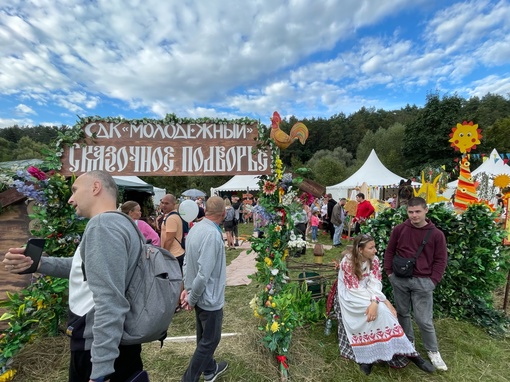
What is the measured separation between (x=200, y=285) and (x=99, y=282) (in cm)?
113

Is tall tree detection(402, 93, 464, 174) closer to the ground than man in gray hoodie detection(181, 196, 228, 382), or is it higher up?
higher up

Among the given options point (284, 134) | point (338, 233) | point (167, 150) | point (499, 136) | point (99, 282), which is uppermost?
point (499, 136)

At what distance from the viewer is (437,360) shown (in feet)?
9.41

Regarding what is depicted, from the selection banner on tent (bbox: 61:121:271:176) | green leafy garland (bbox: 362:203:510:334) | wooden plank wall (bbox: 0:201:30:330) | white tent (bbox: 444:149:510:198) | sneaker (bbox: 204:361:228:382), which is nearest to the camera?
sneaker (bbox: 204:361:228:382)

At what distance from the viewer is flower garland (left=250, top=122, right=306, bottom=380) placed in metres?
2.79

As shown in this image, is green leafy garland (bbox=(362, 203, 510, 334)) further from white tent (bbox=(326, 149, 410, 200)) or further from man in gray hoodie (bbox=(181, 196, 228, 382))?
white tent (bbox=(326, 149, 410, 200))

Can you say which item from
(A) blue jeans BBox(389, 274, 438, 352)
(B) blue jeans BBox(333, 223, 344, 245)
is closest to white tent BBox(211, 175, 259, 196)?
(B) blue jeans BBox(333, 223, 344, 245)

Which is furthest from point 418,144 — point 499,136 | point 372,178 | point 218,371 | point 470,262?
point 218,371

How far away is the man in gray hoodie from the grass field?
64cm

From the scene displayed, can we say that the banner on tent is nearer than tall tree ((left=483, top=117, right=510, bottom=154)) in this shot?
Yes

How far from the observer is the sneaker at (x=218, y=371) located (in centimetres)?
260

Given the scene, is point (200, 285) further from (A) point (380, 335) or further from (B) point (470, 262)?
(B) point (470, 262)

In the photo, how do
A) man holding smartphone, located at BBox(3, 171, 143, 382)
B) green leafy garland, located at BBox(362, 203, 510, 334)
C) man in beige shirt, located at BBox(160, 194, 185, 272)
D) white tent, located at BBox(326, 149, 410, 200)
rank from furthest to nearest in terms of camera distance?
white tent, located at BBox(326, 149, 410, 200), man in beige shirt, located at BBox(160, 194, 185, 272), green leafy garland, located at BBox(362, 203, 510, 334), man holding smartphone, located at BBox(3, 171, 143, 382)

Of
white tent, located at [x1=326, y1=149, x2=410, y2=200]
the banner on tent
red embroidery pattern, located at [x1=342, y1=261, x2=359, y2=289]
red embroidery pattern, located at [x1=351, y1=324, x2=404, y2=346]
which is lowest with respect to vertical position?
red embroidery pattern, located at [x1=351, y1=324, x2=404, y2=346]
